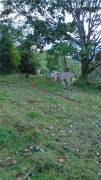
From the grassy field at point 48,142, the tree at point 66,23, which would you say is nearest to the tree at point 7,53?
the tree at point 66,23

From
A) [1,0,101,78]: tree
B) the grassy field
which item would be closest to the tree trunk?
[1,0,101,78]: tree

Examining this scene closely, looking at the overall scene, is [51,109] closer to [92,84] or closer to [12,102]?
[12,102]

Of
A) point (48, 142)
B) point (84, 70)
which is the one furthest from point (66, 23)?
point (48, 142)

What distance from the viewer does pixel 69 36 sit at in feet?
75.7

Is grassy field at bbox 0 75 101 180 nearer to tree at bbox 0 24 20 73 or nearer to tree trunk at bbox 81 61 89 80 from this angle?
tree trunk at bbox 81 61 89 80

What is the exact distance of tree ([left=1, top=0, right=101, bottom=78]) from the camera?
22523 millimetres

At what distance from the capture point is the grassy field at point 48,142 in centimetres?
669

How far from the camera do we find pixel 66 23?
23.0 m

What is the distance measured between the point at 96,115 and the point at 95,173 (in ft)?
17.2

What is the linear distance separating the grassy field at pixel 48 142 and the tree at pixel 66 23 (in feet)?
34.4

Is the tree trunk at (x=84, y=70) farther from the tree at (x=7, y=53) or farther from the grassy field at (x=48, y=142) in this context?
the grassy field at (x=48, y=142)

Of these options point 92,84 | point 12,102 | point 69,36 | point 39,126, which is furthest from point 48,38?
point 39,126

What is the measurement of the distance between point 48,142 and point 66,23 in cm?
1561

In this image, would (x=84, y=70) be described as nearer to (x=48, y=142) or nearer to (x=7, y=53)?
(x=7, y=53)
